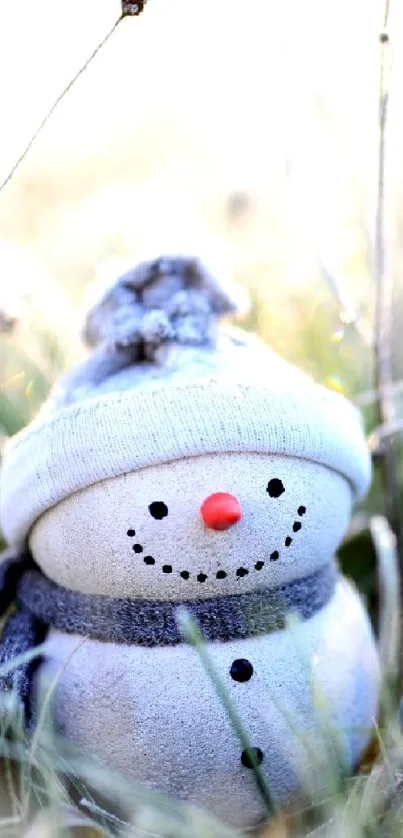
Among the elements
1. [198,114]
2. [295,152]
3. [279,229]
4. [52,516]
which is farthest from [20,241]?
[52,516]

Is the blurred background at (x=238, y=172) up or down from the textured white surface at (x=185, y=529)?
up

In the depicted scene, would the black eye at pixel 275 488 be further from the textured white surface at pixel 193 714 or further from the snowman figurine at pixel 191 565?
the textured white surface at pixel 193 714

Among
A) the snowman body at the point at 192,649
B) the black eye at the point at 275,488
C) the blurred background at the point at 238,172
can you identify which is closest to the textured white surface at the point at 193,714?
the snowman body at the point at 192,649

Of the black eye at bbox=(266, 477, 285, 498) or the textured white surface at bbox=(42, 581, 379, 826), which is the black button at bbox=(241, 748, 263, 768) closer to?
the textured white surface at bbox=(42, 581, 379, 826)

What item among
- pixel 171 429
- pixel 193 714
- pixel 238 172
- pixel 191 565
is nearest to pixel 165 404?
pixel 171 429

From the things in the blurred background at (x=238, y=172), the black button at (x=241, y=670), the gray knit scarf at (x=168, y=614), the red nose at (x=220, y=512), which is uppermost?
the blurred background at (x=238, y=172)

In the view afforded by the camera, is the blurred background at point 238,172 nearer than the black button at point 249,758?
No

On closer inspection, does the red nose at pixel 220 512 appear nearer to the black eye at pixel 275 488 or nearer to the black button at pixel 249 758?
the black eye at pixel 275 488
